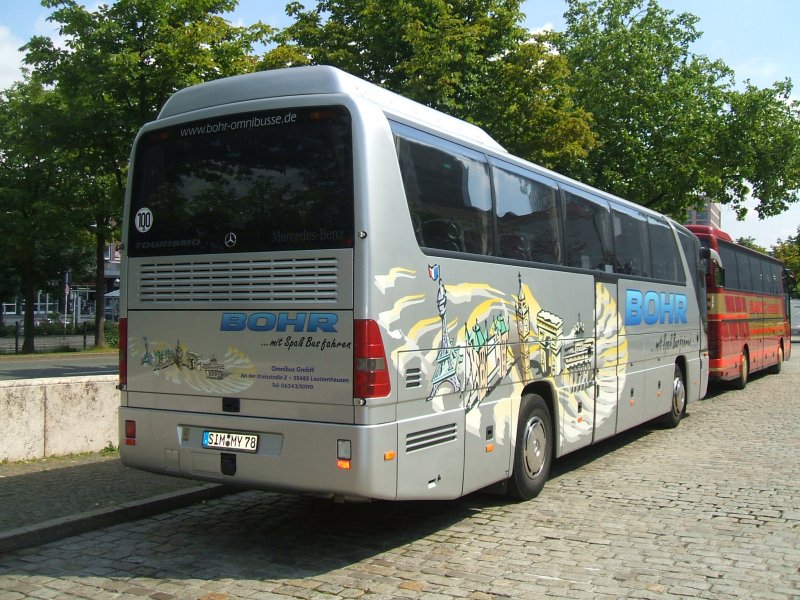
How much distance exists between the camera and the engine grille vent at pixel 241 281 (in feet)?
18.8

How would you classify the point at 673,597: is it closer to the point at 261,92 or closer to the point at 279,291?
the point at 279,291

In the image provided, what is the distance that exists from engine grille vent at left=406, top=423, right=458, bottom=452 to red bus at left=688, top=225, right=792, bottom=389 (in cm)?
1239

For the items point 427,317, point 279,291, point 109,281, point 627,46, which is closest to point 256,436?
point 279,291

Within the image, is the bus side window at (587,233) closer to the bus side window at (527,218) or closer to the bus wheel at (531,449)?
the bus side window at (527,218)

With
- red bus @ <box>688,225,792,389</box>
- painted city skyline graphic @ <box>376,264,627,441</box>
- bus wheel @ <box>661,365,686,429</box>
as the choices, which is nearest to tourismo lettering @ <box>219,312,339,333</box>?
painted city skyline graphic @ <box>376,264,627,441</box>

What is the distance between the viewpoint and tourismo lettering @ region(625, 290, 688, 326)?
10.8 m

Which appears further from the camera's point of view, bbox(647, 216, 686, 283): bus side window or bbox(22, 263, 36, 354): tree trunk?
bbox(22, 263, 36, 354): tree trunk

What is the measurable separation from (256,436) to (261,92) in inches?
103

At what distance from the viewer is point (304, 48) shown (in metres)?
21.3

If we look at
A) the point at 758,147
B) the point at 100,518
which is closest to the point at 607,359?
the point at 100,518

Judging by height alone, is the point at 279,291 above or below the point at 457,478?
above

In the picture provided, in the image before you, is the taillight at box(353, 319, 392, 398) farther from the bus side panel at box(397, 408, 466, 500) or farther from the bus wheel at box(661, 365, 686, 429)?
the bus wheel at box(661, 365, 686, 429)

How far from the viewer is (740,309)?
1883 centimetres

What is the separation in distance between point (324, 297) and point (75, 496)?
11.3 feet
